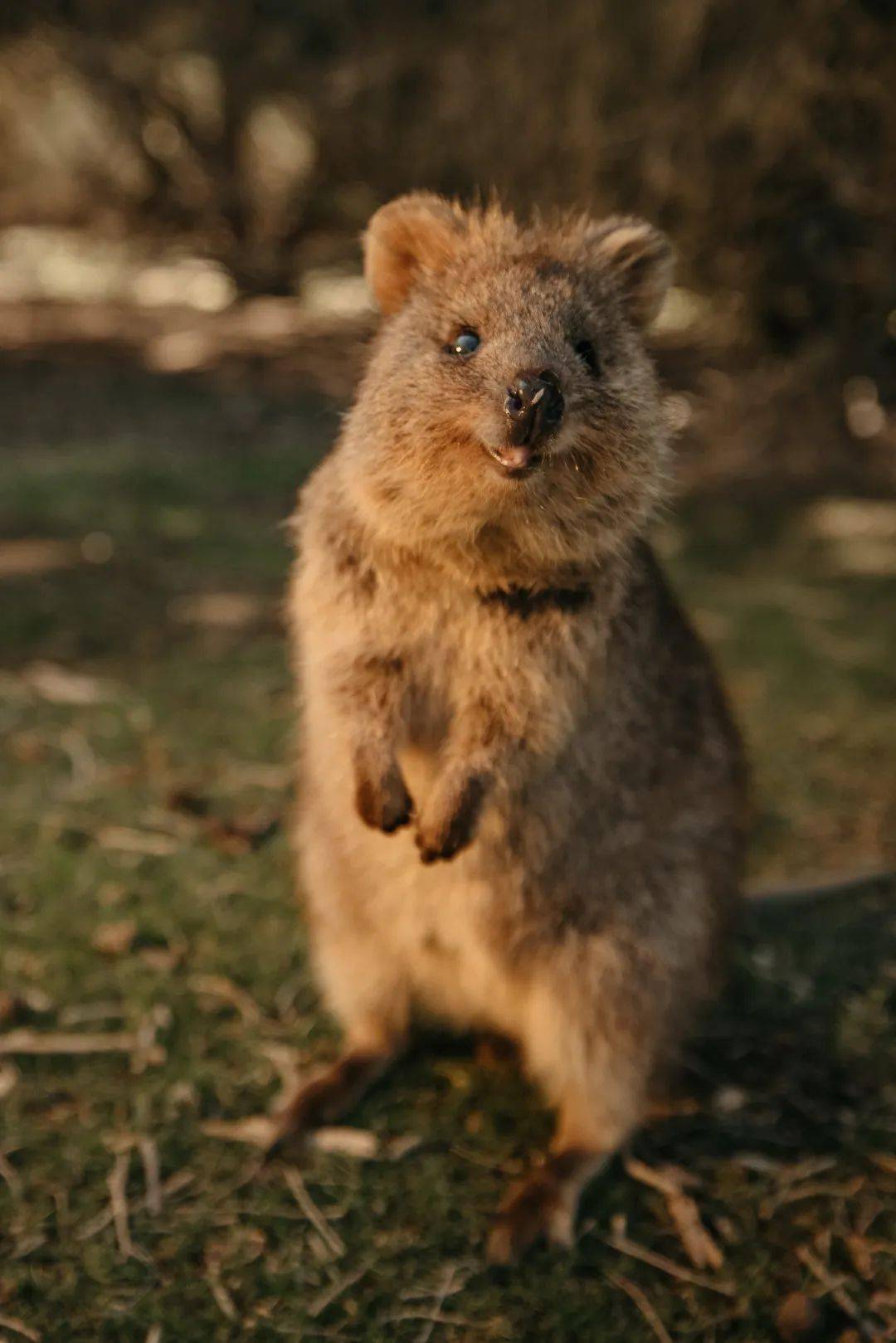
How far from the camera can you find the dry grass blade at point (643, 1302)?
2486 millimetres

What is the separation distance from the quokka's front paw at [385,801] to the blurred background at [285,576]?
80 centimetres

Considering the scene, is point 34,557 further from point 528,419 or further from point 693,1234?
point 693,1234

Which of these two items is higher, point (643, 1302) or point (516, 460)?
point (516, 460)

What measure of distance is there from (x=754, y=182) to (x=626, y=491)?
182 inches

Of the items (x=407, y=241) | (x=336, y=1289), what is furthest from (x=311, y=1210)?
(x=407, y=241)

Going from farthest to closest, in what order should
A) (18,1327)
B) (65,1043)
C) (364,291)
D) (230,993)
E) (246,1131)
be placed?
1. (364,291)
2. (230,993)
3. (65,1043)
4. (246,1131)
5. (18,1327)

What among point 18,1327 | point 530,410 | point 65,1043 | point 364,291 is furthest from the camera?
point 364,291

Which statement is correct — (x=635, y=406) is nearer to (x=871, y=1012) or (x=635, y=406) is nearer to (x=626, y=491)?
(x=626, y=491)

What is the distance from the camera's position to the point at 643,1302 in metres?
2.55

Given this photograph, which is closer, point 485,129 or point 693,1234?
point 693,1234

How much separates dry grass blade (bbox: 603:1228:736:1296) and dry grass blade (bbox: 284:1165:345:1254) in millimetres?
558

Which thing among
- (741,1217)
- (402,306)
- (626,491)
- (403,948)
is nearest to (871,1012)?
(741,1217)

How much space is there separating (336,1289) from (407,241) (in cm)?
209

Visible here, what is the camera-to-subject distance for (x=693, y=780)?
9.56 feet
